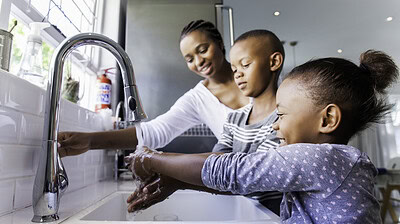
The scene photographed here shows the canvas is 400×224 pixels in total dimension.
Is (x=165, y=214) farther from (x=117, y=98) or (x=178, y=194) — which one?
(x=117, y=98)

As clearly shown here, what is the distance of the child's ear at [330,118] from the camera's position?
564 millimetres

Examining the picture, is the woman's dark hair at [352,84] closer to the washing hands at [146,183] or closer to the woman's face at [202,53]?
the washing hands at [146,183]

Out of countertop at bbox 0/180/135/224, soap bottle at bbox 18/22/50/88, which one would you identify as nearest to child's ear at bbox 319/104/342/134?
countertop at bbox 0/180/135/224

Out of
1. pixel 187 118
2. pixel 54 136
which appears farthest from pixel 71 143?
pixel 187 118

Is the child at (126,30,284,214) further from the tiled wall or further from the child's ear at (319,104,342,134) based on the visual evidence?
the tiled wall

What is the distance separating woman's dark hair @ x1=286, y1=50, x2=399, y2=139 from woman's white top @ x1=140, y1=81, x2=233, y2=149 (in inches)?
26.5

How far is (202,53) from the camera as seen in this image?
4.26 ft

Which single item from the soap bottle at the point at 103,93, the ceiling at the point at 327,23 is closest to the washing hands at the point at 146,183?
the soap bottle at the point at 103,93

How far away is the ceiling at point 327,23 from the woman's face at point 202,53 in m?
1.24

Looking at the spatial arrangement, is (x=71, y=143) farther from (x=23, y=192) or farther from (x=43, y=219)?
(x=43, y=219)

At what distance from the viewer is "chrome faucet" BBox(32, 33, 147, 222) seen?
0.55 m

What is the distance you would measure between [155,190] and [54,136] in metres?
0.26

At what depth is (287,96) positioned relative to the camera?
2.04ft

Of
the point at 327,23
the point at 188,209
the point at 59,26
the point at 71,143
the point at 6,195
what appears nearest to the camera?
the point at 6,195
